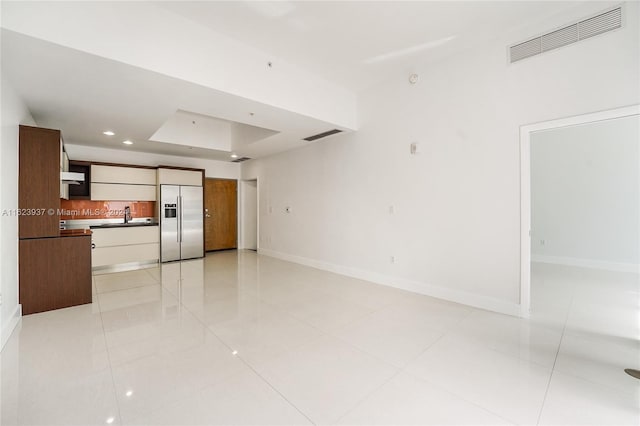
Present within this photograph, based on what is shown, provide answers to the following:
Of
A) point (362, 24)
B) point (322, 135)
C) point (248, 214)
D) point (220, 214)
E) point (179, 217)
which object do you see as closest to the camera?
point (362, 24)

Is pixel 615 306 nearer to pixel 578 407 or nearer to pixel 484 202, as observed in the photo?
pixel 484 202

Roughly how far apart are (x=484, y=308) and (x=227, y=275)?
13.7 ft

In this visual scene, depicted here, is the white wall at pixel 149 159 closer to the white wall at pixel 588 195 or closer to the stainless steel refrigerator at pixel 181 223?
the stainless steel refrigerator at pixel 181 223

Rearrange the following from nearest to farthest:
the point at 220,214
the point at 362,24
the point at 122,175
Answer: the point at 362,24 < the point at 122,175 < the point at 220,214

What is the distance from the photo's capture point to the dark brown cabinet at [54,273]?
3.29 metres

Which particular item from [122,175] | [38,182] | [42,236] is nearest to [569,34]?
[38,182]

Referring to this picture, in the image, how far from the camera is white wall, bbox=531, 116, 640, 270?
5340 millimetres

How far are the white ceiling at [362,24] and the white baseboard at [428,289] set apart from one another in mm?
3210

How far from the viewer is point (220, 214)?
26.0 feet

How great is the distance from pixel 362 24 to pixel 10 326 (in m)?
4.85

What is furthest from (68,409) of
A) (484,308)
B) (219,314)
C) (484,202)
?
(484,202)

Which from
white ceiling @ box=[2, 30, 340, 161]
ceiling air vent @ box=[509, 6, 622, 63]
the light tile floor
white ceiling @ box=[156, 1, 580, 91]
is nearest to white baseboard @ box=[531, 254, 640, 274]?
the light tile floor

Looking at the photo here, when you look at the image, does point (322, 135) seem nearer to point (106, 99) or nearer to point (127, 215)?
point (106, 99)

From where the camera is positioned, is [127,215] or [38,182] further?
[127,215]
